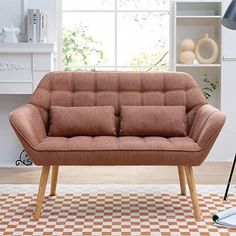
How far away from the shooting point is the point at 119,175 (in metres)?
5.18

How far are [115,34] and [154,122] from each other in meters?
1.73

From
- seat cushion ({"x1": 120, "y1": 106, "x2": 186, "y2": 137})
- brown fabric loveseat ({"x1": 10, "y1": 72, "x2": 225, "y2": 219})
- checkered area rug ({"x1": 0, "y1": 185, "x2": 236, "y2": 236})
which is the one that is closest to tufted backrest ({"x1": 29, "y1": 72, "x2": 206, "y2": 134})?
brown fabric loveseat ({"x1": 10, "y1": 72, "x2": 225, "y2": 219})

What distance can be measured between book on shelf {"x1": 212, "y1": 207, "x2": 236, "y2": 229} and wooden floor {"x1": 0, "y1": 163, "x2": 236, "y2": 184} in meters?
1.11

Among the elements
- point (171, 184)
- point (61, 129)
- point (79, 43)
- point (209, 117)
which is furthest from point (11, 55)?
point (209, 117)

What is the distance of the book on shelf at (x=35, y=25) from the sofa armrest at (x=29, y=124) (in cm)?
123

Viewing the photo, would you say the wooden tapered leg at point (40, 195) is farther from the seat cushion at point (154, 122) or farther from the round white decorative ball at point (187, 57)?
the round white decorative ball at point (187, 57)

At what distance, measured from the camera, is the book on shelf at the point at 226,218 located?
3.66m

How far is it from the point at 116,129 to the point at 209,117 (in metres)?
0.76

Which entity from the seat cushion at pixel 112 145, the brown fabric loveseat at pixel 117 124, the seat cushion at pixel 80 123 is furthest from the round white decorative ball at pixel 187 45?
the seat cushion at pixel 112 145

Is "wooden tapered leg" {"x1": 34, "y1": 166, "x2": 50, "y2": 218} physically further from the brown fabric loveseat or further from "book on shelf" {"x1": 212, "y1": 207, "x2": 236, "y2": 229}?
"book on shelf" {"x1": 212, "y1": 207, "x2": 236, "y2": 229}

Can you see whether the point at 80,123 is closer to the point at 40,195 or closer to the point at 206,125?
the point at 40,195

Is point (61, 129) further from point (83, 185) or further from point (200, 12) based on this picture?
point (200, 12)

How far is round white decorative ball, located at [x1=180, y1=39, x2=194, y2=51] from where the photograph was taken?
570 centimetres

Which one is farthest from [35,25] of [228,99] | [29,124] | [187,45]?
[228,99]
